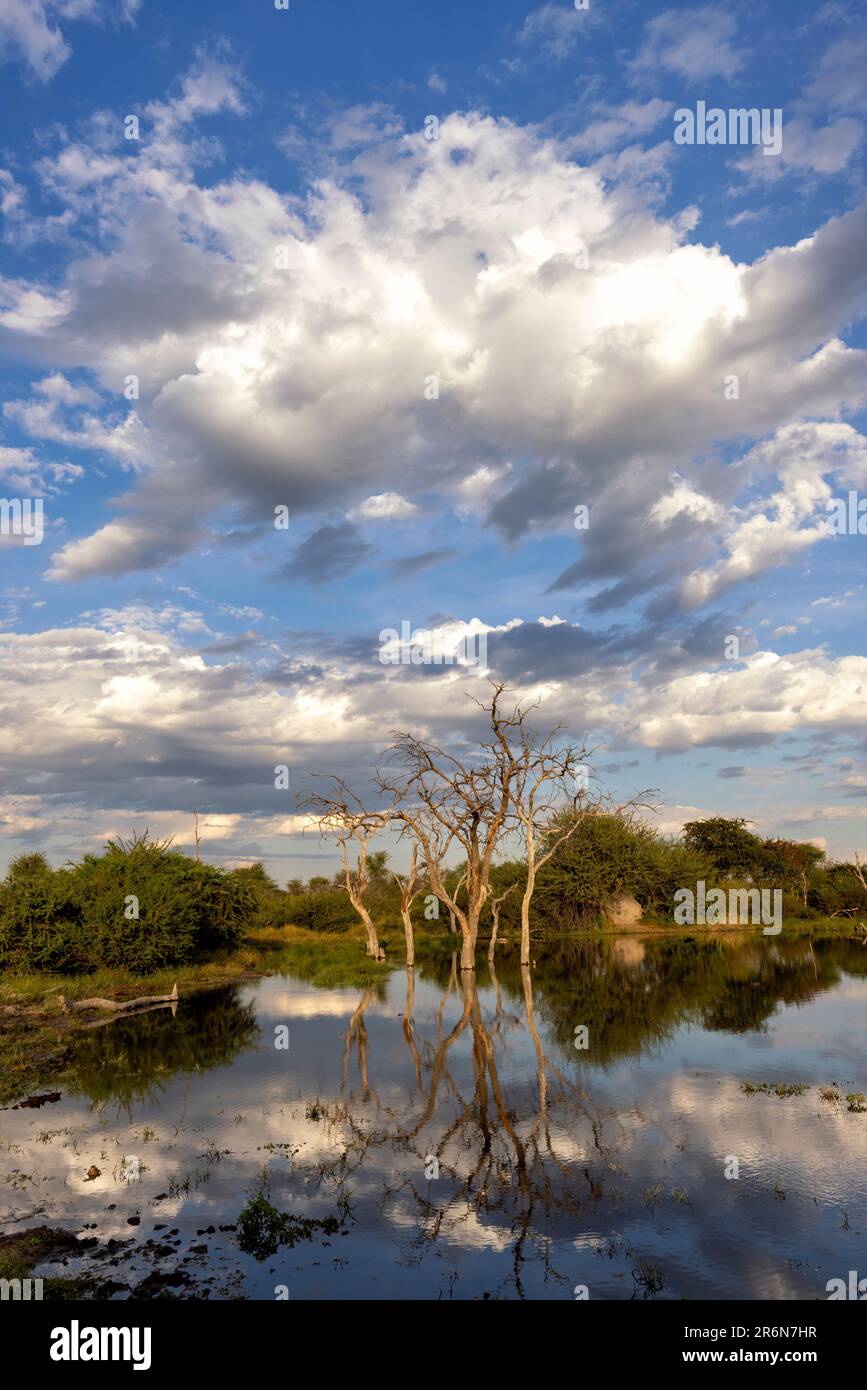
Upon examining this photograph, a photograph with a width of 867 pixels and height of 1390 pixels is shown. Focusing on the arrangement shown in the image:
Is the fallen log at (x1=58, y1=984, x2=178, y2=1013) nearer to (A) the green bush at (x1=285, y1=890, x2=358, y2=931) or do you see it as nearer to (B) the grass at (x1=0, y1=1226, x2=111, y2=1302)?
(B) the grass at (x1=0, y1=1226, x2=111, y2=1302)

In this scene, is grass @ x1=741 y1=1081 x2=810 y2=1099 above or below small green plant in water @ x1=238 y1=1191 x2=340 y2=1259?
below

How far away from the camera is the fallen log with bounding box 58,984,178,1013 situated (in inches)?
1144

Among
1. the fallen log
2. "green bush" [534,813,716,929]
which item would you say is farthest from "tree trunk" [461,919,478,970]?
"green bush" [534,813,716,929]

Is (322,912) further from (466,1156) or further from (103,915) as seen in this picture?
(466,1156)

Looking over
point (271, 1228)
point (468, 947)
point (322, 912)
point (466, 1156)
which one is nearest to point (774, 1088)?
point (466, 1156)

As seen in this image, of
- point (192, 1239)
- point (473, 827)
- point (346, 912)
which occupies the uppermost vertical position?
point (473, 827)

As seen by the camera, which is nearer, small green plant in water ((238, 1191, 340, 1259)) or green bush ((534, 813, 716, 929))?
small green plant in water ((238, 1191, 340, 1259))

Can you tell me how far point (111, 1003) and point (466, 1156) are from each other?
2179cm

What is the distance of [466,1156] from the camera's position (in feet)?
39.8

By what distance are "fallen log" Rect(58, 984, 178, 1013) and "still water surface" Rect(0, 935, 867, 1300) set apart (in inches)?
183
